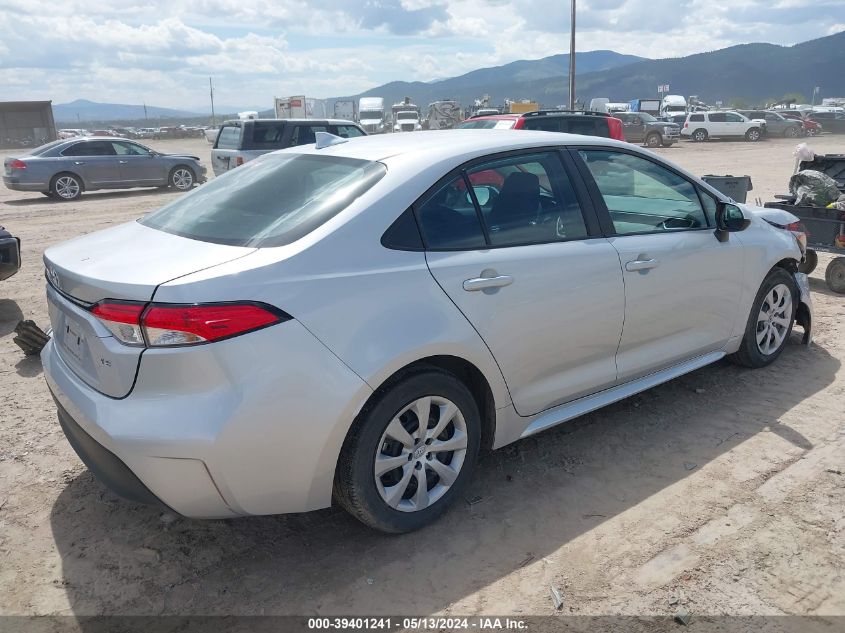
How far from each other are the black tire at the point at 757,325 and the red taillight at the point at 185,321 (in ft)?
11.4

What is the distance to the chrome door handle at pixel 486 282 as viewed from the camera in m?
2.99

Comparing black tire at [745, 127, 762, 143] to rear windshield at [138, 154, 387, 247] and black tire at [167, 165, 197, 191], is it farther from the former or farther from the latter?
rear windshield at [138, 154, 387, 247]

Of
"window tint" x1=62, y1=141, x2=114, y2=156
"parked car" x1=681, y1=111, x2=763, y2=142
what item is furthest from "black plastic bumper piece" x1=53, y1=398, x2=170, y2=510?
"parked car" x1=681, y1=111, x2=763, y2=142

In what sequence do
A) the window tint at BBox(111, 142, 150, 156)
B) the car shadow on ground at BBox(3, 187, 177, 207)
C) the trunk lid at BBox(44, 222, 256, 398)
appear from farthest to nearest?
1. the window tint at BBox(111, 142, 150, 156)
2. the car shadow on ground at BBox(3, 187, 177, 207)
3. the trunk lid at BBox(44, 222, 256, 398)

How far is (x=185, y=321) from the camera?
2389mm

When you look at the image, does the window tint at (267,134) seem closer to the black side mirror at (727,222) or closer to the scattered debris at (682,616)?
the black side mirror at (727,222)

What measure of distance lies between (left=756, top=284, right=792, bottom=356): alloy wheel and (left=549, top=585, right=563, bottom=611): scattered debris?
2.83 metres

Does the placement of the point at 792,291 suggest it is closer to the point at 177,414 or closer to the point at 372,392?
the point at 372,392

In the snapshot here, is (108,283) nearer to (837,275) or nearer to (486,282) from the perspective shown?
(486,282)

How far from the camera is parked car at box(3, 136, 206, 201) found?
15406 millimetres

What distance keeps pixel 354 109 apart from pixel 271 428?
162 feet

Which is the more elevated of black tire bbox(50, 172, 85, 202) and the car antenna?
the car antenna

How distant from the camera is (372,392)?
8.80 feet

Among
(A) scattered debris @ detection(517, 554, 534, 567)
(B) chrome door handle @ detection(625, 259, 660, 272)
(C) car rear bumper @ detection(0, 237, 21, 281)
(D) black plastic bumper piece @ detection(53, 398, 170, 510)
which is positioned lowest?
(A) scattered debris @ detection(517, 554, 534, 567)
